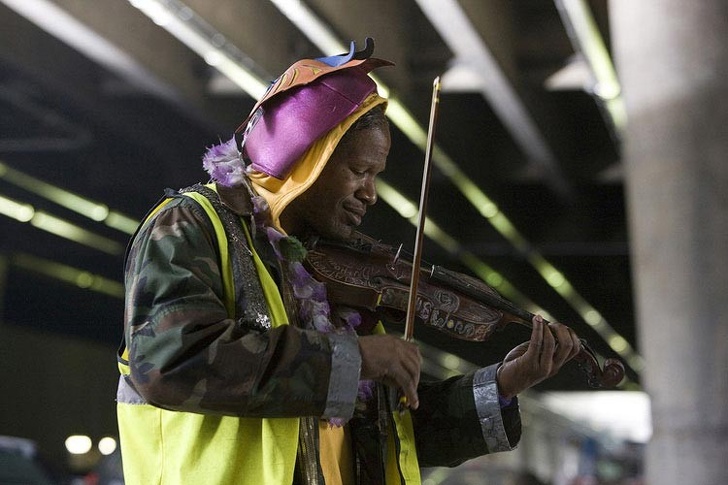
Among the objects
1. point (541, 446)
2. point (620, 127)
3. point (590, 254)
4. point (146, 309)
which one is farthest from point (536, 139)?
point (541, 446)

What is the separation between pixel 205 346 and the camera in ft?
6.98

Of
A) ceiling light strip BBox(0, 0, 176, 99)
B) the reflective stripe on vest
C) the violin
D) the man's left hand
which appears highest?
ceiling light strip BBox(0, 0, 176, 99)

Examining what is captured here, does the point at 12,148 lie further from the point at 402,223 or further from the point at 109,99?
the point at 402,223

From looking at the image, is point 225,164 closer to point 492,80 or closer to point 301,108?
point 301,108

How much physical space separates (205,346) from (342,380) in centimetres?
27

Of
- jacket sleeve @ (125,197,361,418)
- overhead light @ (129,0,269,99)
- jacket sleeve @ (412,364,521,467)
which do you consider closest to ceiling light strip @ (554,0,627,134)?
overhead light @ (129,0,269,99)

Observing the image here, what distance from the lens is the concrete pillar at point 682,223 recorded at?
25.3ft

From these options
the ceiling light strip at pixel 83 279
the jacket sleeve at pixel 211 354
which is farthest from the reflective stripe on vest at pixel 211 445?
the ceiling light strip at pixel 83 279

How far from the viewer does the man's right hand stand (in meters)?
2.23

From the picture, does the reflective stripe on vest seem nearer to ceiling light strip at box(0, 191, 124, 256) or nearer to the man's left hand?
the man's left hand

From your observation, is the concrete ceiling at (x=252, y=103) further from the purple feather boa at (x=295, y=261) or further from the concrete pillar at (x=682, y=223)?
the purple feather boa at (x=295, y=261)

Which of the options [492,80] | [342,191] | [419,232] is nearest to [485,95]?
[492,80]

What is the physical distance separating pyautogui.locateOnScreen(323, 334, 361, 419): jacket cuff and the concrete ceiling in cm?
428

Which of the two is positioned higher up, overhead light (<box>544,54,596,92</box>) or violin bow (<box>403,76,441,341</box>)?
overhead light (<box>544,54,596,92</box>)
